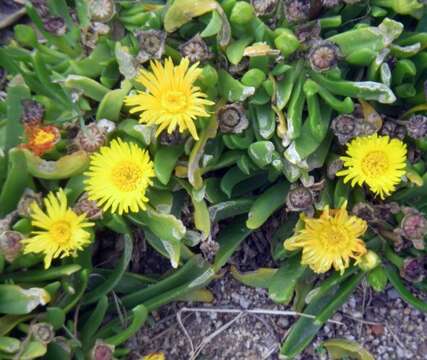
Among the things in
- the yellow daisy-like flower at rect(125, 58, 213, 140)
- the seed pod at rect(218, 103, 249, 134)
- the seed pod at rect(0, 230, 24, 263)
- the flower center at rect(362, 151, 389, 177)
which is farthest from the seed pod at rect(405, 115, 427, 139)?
the seed pod at rect(0, 230, 24, 263)

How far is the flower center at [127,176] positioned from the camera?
211cm

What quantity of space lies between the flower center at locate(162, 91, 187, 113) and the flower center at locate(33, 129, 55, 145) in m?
0.38

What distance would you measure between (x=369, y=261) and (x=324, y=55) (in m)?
0.63

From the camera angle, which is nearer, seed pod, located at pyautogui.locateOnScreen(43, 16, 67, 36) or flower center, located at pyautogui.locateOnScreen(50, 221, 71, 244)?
flower center, located at pyautogui.locateOnScreen(50, 221, 71, 244)

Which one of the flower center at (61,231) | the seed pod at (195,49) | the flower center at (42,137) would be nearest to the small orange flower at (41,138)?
the flower center at (42,137)

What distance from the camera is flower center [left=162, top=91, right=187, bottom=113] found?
2.04m

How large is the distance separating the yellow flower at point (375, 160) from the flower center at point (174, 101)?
502 mm

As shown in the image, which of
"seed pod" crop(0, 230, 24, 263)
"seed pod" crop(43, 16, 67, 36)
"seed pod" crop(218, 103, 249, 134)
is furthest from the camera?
"seed pod" crop(43, 16, 67, 36)

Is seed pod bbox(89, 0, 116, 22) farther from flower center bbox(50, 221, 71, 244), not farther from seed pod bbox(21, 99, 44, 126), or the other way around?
flower center bbox(50, 221, 71, 244)

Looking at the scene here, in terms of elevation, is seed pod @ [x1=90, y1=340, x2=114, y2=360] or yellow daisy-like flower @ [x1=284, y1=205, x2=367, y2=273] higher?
yellow daisy-like flower @ [x1=284, y1=205, x2=367, y2=273]

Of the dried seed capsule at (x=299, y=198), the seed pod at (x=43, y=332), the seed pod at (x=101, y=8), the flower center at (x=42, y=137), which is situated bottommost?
the seed pod at (x=43, y=332)

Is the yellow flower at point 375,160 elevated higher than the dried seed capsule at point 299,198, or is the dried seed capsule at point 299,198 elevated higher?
the yellow flower at point 375,160

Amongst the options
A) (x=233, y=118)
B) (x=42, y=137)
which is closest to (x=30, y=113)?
(x=42, y=137)

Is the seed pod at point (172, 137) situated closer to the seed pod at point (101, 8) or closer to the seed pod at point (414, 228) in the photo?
the seed pod at point (101, 8)
